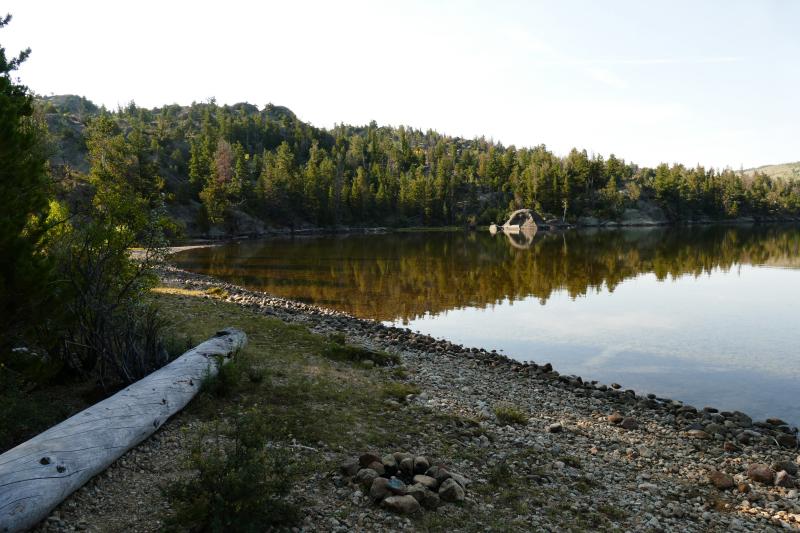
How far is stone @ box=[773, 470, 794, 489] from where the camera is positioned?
7.42 m

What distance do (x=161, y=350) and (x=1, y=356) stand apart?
2.85 m

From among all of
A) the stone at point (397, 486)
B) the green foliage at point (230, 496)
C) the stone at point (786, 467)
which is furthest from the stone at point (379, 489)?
the stone at point (786, 467)

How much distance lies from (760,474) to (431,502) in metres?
6.20

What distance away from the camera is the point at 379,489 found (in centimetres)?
609

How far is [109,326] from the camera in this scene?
8836 mm

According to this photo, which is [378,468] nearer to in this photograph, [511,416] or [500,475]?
[500,475]

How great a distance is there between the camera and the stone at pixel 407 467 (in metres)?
6.66

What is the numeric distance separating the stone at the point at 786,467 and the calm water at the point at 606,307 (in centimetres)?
351

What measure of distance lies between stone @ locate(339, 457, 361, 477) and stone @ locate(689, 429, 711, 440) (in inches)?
304

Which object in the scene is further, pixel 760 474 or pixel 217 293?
pixel 217 293

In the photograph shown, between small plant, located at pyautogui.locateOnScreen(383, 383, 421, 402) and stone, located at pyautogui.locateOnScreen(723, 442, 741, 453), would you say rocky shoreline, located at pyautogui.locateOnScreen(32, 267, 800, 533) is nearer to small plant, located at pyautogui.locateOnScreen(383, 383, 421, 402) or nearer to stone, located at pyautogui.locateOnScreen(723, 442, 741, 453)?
stone, located at pyautogui.locateOnScreen(723, 442, 741, 453)

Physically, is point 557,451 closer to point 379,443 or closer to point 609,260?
point 379,443

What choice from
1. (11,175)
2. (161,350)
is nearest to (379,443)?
(161,350)

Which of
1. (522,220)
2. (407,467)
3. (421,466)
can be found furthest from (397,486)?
(522,220)
